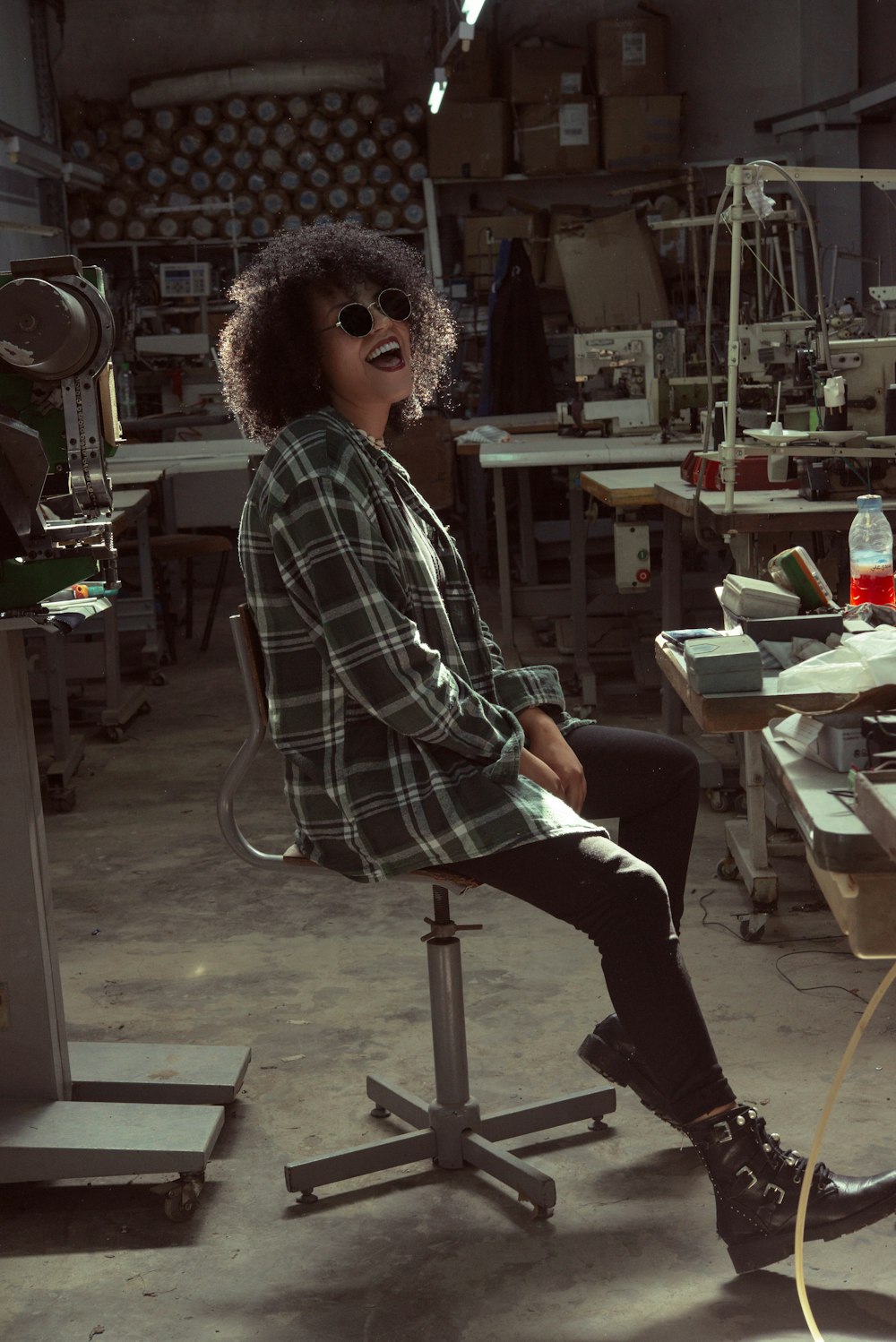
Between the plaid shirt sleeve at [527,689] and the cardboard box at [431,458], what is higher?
the cardboard box at [431,458]

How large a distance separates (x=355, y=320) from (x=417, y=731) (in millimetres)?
627

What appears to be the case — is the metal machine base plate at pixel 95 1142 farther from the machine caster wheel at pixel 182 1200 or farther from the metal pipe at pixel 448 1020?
the metal pipe at pixel 448 1020

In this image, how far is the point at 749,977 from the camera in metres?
2.85

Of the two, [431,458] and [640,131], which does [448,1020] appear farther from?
[640,131]

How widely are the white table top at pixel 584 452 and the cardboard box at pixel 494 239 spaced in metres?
3.39

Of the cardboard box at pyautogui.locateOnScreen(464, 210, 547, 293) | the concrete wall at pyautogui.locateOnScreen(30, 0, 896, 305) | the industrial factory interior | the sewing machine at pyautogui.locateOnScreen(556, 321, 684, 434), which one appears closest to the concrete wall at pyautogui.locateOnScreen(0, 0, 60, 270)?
the concrete wall at pyautogui.locateOnScreen(30, 0, 896, 305)

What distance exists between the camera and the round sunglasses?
2.07m

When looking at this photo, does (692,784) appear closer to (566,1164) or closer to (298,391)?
(566,1164)

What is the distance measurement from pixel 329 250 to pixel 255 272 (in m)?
0.12

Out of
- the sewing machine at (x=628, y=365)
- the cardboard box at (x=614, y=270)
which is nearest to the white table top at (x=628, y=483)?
the sewing machine at (x=628, y=365)

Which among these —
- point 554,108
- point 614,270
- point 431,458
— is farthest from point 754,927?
point 554,108

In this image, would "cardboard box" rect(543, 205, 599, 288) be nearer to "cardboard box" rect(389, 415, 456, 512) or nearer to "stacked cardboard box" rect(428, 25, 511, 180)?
"stacked cardboard box" rect(428, 25, 511, 180)

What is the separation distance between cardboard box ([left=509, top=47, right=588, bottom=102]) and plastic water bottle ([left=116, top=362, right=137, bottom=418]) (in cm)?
288

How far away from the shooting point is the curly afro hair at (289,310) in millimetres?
2098
